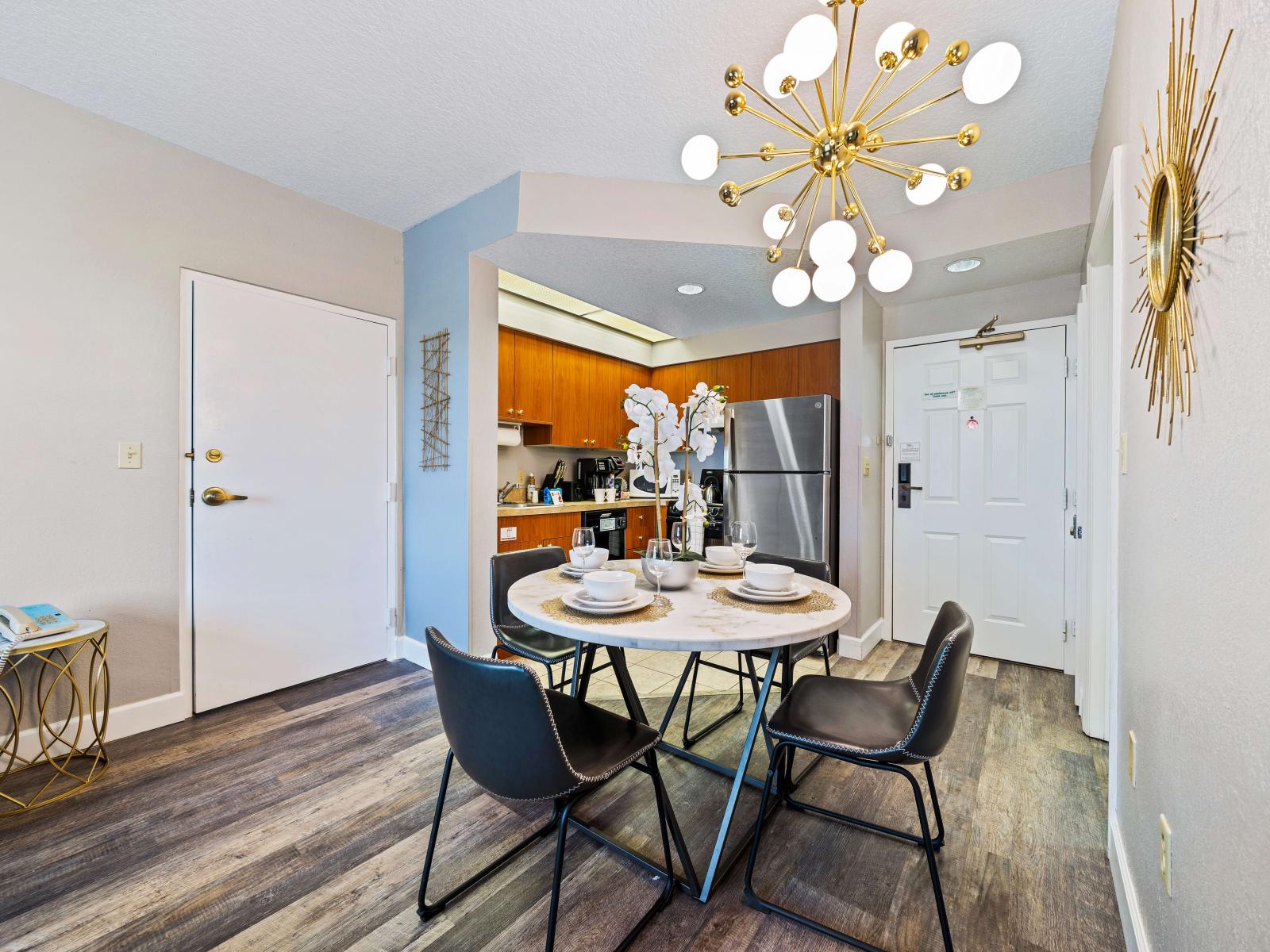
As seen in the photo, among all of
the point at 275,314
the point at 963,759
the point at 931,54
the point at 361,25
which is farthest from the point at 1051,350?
the point at 275,314

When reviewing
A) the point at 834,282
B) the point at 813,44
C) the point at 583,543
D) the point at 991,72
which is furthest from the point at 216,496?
the point at 991,72

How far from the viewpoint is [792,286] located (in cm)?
186

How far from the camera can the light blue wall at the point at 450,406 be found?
288 cm

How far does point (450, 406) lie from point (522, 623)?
145 cm

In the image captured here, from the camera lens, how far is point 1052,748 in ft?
7.34

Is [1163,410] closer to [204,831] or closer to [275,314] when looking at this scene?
[204,831]

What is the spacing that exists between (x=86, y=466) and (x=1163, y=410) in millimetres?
3515

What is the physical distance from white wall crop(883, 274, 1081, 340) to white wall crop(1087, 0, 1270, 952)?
7.30ft

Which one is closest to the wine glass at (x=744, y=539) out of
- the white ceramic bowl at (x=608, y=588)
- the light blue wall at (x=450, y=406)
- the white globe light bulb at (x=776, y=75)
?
the white ceramic bowl at (x=608, y=588)

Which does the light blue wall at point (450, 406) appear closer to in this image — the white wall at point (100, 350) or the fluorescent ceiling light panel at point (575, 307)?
the fluorescent ceiling light panel at point (575, 307)

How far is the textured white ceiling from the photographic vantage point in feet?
5.65

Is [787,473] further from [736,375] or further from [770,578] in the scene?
[770,578]

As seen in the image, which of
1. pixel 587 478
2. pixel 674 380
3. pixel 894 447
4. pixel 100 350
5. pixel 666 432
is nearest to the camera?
pixel 666 432

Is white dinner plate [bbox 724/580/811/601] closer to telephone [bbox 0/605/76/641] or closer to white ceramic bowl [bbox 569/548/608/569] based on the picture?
white ceramic bowl [bbox 569/548/608/569]
